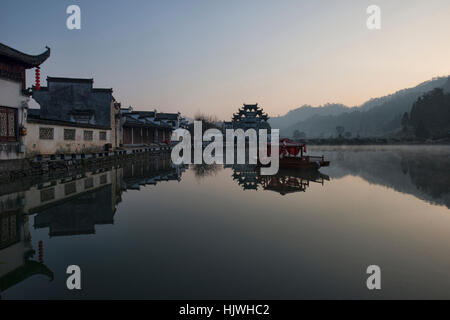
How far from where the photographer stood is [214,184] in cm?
1510

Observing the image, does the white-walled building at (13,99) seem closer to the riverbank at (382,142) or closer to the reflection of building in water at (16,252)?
the reflection of building in water at (16,252)

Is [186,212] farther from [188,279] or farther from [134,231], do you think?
[188,279]

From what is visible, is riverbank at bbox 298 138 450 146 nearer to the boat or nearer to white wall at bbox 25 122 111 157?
the boat

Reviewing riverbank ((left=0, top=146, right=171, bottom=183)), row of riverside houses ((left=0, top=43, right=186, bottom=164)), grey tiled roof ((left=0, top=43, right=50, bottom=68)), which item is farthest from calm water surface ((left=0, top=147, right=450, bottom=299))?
grey tiled roof ((left=0, top=43, right=50, bottom=68))

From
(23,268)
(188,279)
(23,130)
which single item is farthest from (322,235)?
(23,130)

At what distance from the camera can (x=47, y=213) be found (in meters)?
8.74

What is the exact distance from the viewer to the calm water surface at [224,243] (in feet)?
14.2

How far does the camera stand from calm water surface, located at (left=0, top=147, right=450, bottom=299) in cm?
432

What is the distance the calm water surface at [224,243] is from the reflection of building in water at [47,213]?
1.5 inches

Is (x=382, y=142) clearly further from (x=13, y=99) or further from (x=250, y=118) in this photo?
(x=13, y=99)

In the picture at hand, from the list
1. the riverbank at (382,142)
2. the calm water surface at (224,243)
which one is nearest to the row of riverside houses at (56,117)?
the calm water surface at (224,243)

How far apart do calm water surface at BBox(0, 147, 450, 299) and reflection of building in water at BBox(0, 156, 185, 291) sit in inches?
1.5
